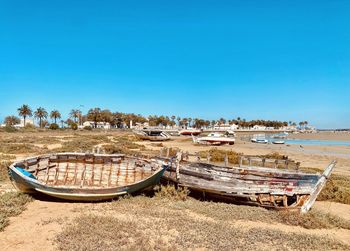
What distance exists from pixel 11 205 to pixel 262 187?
868cm

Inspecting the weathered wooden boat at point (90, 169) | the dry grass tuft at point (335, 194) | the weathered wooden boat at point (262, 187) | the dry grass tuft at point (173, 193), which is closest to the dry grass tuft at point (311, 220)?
the weathered wooden boat at point (262, 187)

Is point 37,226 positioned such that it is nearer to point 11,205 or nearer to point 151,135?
point 11,205

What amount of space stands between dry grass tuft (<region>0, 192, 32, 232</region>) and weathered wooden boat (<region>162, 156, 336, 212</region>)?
19.4ft

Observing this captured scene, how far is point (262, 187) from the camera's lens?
367 inches

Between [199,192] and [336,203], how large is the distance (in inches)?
231

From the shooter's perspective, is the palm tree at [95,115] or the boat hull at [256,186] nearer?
the boat hull at [256,186]

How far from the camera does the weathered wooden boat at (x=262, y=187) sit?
9094 millimetres

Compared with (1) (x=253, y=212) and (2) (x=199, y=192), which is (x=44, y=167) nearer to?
(2) (x=199, y=192)

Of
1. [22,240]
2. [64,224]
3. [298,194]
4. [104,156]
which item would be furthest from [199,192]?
[22,240]

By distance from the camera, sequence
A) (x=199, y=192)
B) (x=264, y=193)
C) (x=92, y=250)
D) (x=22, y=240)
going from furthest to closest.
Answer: (x=199, y=192), (x=264, y=193), (x=22, y=240), (x=92, y=250)

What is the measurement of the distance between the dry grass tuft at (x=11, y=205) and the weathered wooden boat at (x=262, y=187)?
5923 millimetres

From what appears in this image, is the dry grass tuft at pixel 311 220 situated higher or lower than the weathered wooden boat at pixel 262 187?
lower

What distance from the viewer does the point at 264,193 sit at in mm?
9344

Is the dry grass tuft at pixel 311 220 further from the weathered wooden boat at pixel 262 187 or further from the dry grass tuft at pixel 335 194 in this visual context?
the dry grass tuft at pixel 335 194
